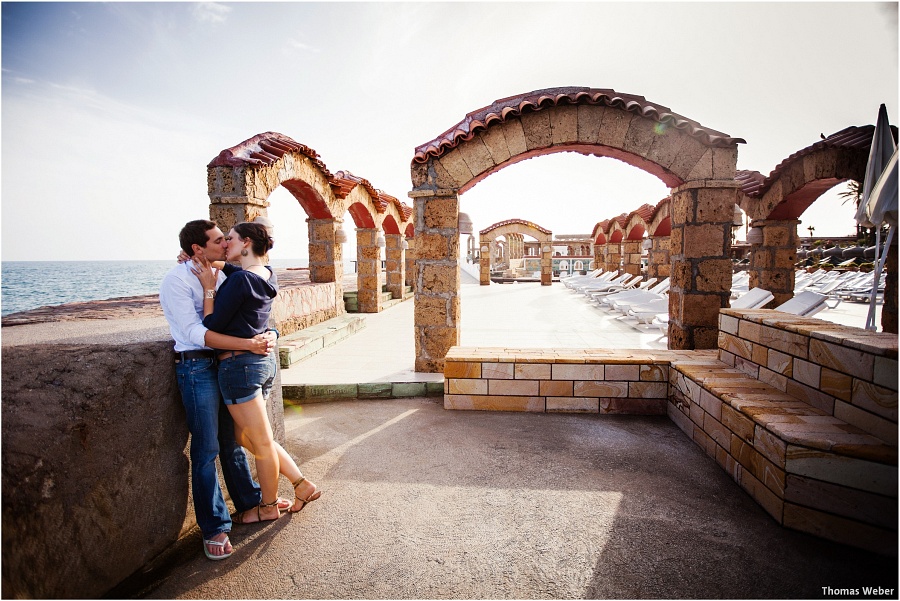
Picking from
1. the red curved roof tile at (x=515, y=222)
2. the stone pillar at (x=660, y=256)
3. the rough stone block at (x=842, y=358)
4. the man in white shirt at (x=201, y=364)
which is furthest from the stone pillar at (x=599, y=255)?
the man in white shirt at (x=201, y=364)

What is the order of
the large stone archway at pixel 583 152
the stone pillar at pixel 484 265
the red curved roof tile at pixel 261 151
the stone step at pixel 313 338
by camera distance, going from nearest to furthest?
the large stone archway at pixel 583 152
the stone step at pixel 313 338
the red curved roof tile at pixel 261 151
the stone pillar at pixel 484 265

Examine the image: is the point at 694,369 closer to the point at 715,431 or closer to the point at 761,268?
the point at 715,431

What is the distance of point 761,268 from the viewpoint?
29.8ft

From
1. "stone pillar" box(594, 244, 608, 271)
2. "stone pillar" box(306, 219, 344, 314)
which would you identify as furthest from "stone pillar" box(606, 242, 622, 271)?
"stone pillar" box(306, 219, 344, 314)

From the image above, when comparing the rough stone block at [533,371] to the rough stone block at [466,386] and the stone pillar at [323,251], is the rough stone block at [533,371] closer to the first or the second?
the rough stone block at [466,386]

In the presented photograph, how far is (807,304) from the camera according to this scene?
18.6 feet

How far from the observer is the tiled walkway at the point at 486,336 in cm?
544

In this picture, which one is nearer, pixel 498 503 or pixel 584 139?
pixel 498 503

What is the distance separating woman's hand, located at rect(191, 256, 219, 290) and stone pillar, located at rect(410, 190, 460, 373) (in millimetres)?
3050

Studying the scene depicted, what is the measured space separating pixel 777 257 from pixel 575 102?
6.75 metres

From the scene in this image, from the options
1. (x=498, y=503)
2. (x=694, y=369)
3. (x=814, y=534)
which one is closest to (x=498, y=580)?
(x=498, y=503)

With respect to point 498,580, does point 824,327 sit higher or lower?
higher

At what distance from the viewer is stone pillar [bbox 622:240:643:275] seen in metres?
16.6

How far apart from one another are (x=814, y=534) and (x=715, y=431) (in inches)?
38.1
